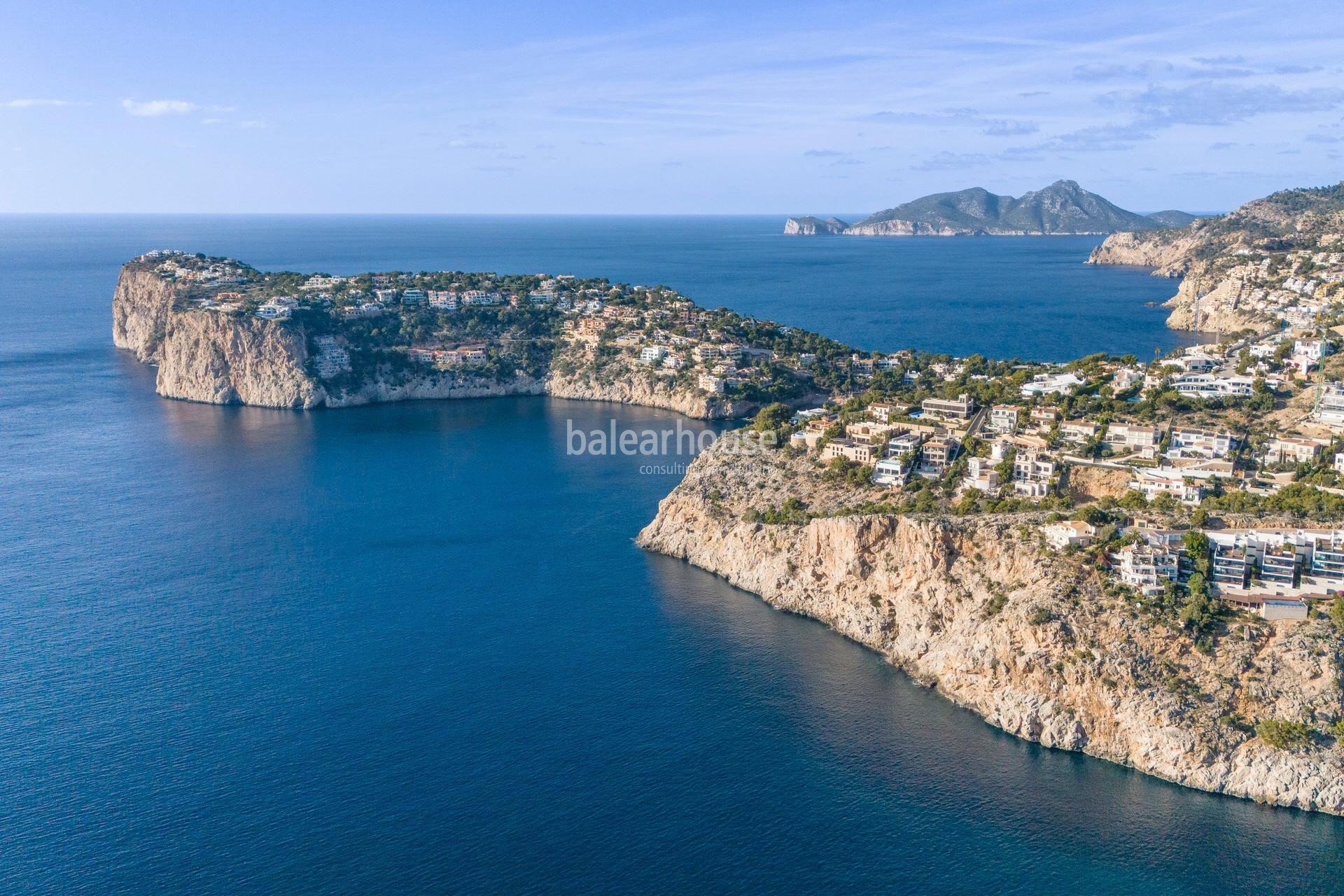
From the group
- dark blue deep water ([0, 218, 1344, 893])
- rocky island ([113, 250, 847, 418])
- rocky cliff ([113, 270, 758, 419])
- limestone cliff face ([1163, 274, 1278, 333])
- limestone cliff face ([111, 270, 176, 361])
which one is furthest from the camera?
limestone cliff face ([1163, 274, 1278, 333])

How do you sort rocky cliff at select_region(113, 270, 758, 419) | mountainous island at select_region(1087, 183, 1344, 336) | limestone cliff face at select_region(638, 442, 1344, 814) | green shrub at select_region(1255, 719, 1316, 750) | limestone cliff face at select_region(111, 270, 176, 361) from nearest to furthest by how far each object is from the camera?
green shrub at select_region(1255, 719, 1316, 750) → limestone cliff face at select_region(638, 442, 1344, 814) → rocky cliff at select_region(113, 270, 758, 419) → mountainous island at select_region(1087, 183, 1344, 336) → limestone cliff face at select_region(111, 270, 176, 361)

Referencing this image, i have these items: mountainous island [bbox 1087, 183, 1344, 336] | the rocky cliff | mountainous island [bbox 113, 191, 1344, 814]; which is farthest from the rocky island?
mountainous island [bbox 1087, 183, 1344, 336]

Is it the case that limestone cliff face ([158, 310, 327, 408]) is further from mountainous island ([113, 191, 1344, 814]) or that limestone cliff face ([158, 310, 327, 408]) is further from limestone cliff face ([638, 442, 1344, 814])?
limestone cliff face ([638, 442, 1344, 814])

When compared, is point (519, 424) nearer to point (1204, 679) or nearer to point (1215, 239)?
point (1204, 679)

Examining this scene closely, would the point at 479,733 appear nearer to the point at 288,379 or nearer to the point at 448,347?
the point at 288,379

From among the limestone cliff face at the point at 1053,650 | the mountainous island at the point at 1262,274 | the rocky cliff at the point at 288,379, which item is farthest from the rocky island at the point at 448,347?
the mountainous island at the point at 1262,274

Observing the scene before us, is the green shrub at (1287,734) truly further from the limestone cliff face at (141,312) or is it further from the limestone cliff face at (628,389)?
the limestone cliff face at (141,312)

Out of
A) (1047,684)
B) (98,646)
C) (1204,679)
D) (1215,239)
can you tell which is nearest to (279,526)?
(98,646)
